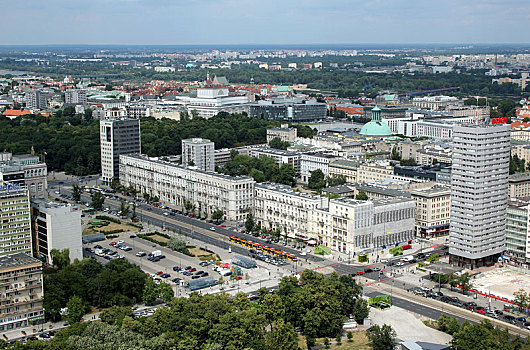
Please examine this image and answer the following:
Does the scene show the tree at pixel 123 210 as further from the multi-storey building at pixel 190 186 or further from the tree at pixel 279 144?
the tree at pixel 279 144

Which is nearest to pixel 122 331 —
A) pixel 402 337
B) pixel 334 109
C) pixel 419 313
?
pixel 402 337

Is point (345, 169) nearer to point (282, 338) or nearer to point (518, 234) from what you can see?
point (518, 234)

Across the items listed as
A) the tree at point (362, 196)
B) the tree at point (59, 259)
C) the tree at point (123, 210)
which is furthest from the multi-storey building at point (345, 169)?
the tree at point (59, 259)

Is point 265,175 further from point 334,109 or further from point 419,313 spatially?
point 334,109

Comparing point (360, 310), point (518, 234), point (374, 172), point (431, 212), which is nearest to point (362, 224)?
point (431, 212)

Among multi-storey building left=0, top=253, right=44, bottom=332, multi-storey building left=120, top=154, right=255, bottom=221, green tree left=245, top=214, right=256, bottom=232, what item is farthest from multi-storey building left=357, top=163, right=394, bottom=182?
multi-storey building left=0, top=253, right=44, bottom=332
